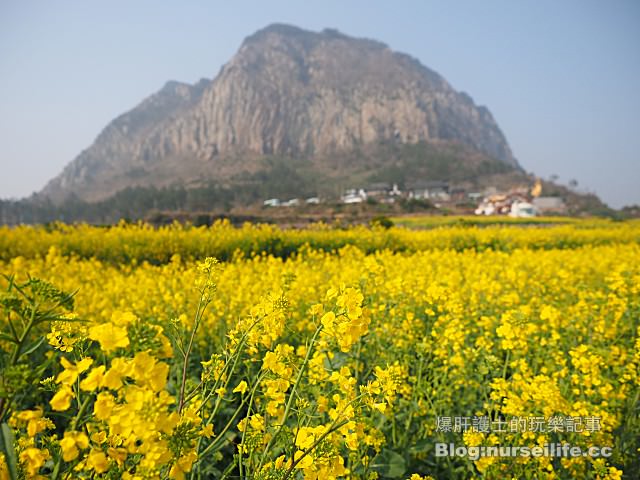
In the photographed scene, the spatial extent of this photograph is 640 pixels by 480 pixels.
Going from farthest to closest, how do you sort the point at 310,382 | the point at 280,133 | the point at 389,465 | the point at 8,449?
the point at 280,133 < the point at 389,465 < the point at 310,382 < the point at 8,449

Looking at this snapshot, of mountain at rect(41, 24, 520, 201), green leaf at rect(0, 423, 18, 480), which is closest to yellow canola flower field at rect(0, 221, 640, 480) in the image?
green leaf at rect(0, 423, 18, 480)

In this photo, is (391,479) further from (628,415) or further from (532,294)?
(532,294)

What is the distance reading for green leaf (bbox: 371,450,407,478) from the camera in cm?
200

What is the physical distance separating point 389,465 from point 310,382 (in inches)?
28.4

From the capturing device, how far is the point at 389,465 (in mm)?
2057

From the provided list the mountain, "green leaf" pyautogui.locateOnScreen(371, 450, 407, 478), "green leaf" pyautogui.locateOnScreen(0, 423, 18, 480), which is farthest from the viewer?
the mountain

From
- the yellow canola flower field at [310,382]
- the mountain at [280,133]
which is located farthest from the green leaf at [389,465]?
the mountain at [280,133]

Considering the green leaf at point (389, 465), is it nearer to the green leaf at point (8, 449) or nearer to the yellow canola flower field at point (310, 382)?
the yellow canola flower field at point (310, 382)

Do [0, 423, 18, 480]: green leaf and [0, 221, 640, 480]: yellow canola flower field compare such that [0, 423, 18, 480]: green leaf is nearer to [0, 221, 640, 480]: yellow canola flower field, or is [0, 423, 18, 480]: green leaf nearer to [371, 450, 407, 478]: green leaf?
[0, 221, 640, 480]: yellow canola flower field

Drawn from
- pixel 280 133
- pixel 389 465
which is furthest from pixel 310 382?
pixel 280 133

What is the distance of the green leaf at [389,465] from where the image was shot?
200 centimetres

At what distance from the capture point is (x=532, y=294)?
192 inches

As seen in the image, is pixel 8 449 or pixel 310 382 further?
pixel 310 382

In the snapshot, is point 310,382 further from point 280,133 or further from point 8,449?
point 280,133
